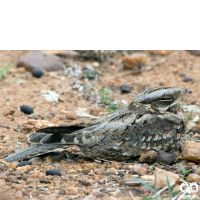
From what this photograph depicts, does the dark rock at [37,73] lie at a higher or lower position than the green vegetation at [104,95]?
higher

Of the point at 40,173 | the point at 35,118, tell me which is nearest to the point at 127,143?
the point at 40,173

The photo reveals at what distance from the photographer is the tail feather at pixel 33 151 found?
3.25 metres

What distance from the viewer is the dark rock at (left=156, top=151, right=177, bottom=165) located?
3.18 m

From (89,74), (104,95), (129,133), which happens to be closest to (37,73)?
(89,74)

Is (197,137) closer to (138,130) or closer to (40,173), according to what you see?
(138,130)

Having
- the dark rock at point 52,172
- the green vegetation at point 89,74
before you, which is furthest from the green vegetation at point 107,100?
the dark rock at point 52,172

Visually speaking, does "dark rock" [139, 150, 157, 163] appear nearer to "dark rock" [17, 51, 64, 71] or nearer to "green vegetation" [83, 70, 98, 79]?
"green vegetation" [83, 70, 98, 79]

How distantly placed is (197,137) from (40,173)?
7.04 feet

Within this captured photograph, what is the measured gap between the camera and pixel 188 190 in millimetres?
2498

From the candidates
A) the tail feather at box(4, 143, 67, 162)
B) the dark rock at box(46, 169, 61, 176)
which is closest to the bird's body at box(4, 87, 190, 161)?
the tail feather at box(4, 143, 67, 162)

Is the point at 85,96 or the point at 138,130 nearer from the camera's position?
the point at 138,130

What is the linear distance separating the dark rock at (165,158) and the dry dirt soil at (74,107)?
98mm

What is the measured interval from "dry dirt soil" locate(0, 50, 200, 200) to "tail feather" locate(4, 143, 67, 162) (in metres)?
0.12

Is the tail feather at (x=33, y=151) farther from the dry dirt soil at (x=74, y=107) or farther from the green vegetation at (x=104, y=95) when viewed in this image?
the green vegetation at (x=104, y=95)
